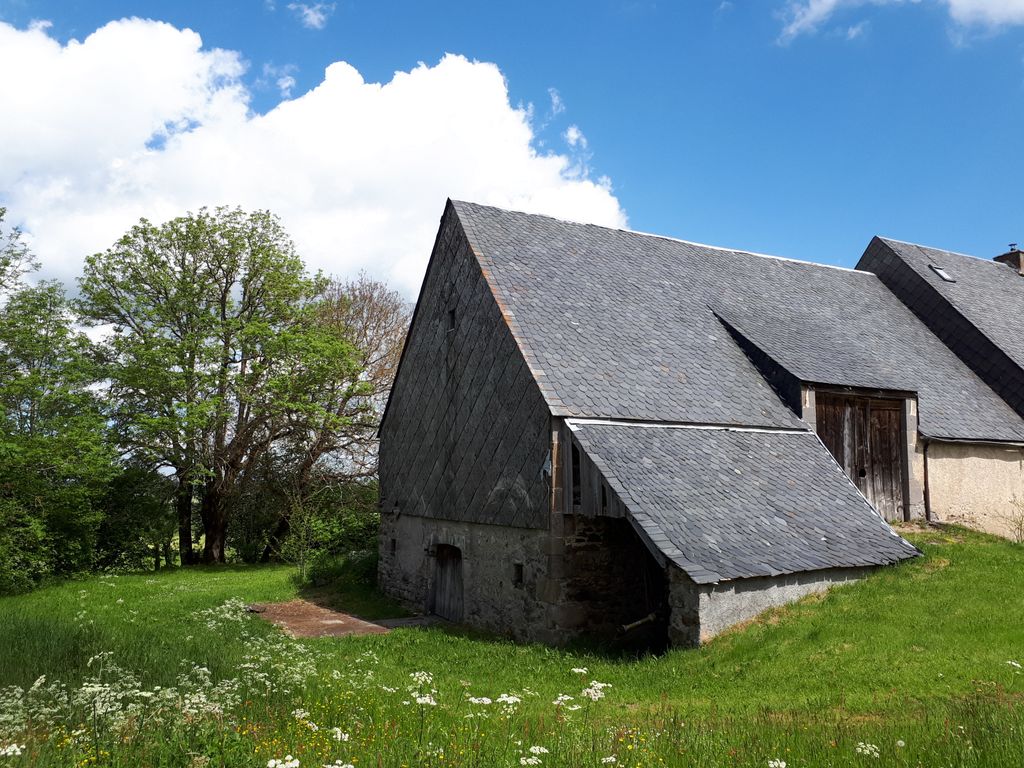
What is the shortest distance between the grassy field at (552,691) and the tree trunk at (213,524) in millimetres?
12209

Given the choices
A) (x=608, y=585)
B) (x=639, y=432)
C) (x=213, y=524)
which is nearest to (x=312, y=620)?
(x=608, y=585)

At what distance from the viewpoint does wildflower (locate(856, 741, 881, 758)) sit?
514cm

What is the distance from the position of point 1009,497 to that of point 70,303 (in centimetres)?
2597

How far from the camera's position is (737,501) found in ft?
37.7

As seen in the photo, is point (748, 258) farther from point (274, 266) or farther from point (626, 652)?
point (274, 266)

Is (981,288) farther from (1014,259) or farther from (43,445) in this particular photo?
(43,445)

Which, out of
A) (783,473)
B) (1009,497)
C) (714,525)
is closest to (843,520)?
(783,473)

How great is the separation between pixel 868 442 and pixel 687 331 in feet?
14.0

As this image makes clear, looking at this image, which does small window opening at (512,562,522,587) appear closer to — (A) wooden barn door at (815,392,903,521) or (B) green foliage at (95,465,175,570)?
(A) wooden barn door at (815,392,903,521)

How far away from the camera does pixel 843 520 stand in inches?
480

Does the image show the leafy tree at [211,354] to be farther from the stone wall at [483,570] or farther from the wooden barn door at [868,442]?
the wooden barn door at [868,442]

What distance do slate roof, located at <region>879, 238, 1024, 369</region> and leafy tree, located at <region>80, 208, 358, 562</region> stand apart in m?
17.9

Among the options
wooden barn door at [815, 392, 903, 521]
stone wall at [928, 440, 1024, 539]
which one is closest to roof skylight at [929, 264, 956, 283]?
stone wall at [928, 440, 1024, 539]

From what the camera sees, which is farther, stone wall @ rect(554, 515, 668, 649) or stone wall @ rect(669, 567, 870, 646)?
stone wall @ rect(554, 515, 668, 649)
